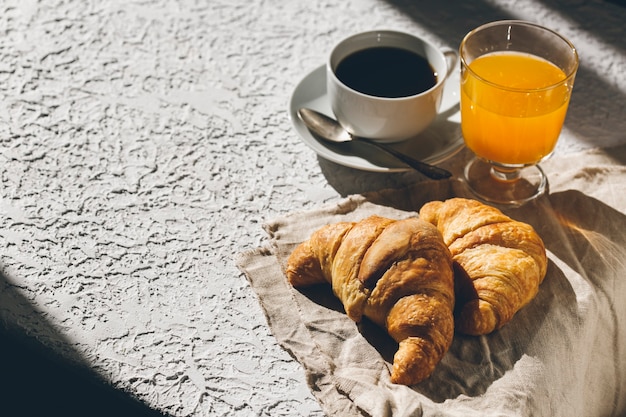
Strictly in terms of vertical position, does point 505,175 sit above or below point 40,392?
above

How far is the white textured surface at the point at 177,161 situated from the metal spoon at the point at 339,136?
5 centimetres

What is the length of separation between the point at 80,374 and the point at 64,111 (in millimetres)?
535

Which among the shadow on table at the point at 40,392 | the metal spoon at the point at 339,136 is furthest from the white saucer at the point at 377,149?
the shadow on table at the point at 40,392

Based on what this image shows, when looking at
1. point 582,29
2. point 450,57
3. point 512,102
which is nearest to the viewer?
point 512,102

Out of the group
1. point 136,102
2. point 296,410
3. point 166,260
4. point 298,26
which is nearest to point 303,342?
point 296,410

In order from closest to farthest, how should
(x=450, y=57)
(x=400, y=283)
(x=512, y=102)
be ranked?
(x=400, y=283) < (x=512, y=102) < (x=450, y=57)

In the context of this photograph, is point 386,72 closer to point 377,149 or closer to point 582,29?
point 377,149

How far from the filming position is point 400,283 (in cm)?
87

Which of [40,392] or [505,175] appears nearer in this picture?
[505,175]

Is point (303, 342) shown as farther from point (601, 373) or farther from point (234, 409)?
point (601, 373)

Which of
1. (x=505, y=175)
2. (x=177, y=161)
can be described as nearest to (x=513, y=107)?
(x=505, y=175)

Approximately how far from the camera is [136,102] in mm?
1309

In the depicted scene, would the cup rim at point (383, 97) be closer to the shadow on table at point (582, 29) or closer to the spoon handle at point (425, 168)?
the spoon handle at point (425, 168)

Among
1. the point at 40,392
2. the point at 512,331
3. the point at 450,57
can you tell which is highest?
the point at 450,57
